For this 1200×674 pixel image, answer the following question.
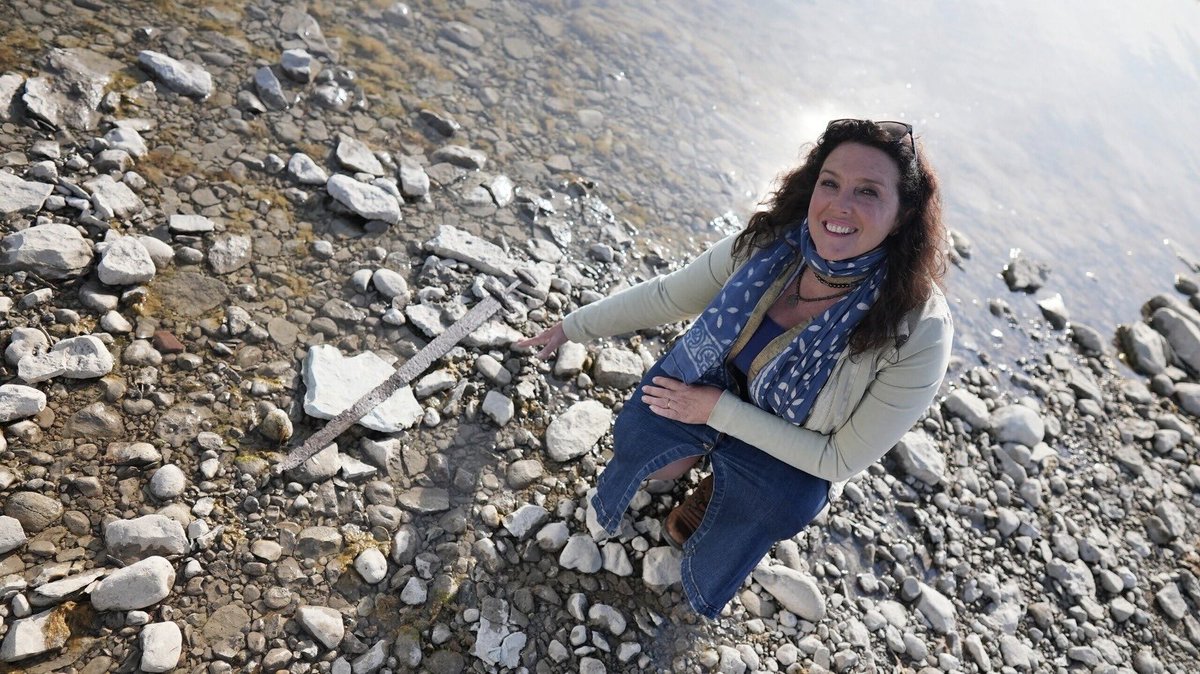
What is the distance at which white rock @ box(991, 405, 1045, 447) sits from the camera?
4.25 meters

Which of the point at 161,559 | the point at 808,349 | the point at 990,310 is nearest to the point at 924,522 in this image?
the point at 808,349

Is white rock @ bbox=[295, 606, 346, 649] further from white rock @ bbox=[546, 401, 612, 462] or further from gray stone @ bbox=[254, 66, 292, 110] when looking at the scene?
gray stone @ bbox=[254, 66, 292, 110]

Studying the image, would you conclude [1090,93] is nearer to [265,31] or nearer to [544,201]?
[544,201]

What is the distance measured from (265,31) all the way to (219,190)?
153 cm

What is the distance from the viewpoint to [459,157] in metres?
4.41

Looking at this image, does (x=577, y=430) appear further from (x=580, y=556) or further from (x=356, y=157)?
(x=356, y=157)

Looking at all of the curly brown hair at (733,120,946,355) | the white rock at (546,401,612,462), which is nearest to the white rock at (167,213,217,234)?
the white rock at (546,401,612,462)

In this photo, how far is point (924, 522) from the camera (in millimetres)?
3623

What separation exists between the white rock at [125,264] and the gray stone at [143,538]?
103 centimetres

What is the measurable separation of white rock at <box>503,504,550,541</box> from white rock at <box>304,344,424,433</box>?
572mm

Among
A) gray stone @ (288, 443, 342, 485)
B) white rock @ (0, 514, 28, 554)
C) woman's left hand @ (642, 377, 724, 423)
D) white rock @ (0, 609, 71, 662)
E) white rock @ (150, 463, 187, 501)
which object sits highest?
woman's left hand @ (642, 377, 724, 423)

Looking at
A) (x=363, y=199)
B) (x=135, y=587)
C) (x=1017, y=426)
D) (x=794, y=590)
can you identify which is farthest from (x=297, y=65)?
(x=1017, y=426)

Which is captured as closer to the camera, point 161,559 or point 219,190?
point 161,559

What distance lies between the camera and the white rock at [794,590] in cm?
303
